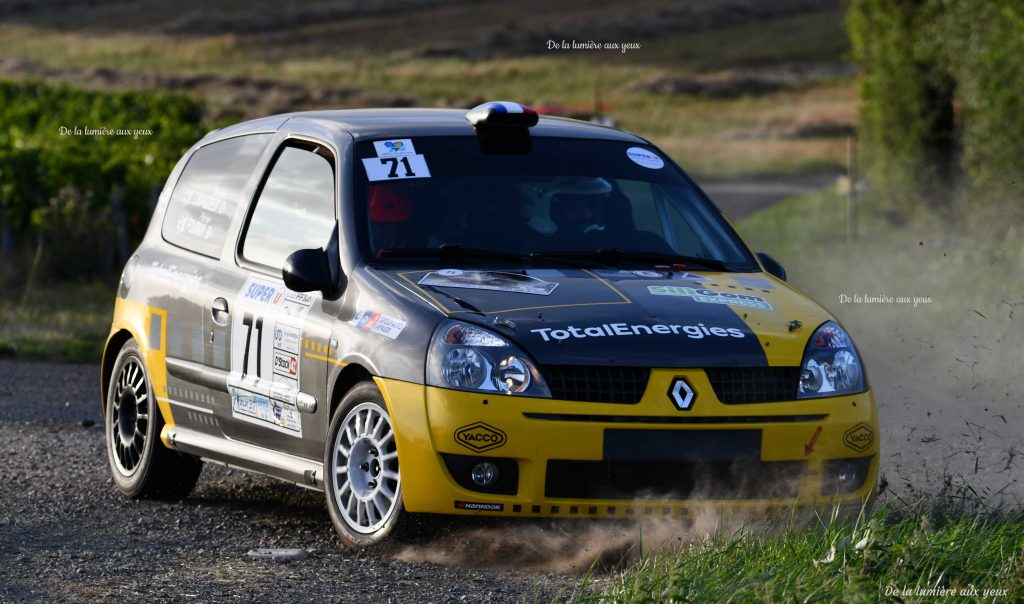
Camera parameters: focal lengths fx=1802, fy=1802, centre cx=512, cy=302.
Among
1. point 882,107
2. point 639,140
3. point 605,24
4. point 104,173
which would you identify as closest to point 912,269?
point 882,107

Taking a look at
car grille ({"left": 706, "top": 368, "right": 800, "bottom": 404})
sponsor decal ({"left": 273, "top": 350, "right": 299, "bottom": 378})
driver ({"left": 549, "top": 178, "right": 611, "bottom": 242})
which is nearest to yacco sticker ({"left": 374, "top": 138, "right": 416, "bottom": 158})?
driver ({"left": 549, "top": 178, "right": 611, "bottom": 242})

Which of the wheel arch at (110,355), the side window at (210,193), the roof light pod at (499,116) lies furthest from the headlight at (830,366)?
the wheel arch at (110,355)

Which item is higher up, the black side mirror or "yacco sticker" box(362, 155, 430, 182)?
"yacco sticker" box(362, 155, 430, 182)

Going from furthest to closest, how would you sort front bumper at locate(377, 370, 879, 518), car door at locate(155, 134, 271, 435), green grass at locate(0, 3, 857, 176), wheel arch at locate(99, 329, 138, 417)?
green grass at locate(0, 3, 857, 176)
wheel arch at locate(99, 329, 138, 417)
car door at locate(155, 134, 271, 435)
front bumper at locate(377, 370, 879, 518)

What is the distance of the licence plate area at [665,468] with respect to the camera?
6246mm

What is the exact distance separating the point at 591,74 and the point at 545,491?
6443 cm

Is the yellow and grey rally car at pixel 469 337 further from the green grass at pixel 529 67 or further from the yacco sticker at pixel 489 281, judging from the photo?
the green grass at pixel 529 67

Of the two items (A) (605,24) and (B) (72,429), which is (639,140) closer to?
(B) (72,429)

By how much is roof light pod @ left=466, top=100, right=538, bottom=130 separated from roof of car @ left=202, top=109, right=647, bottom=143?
0.16 feet

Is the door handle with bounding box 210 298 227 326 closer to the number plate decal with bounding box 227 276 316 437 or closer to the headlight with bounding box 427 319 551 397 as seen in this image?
the number plate decal with bounding box 227 276 316 437

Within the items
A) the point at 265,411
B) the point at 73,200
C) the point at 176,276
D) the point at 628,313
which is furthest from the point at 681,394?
the point at 73,200

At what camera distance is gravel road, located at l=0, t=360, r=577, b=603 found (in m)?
5.96

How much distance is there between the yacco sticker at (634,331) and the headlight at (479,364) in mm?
135

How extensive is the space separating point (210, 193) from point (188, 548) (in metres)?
2.10
